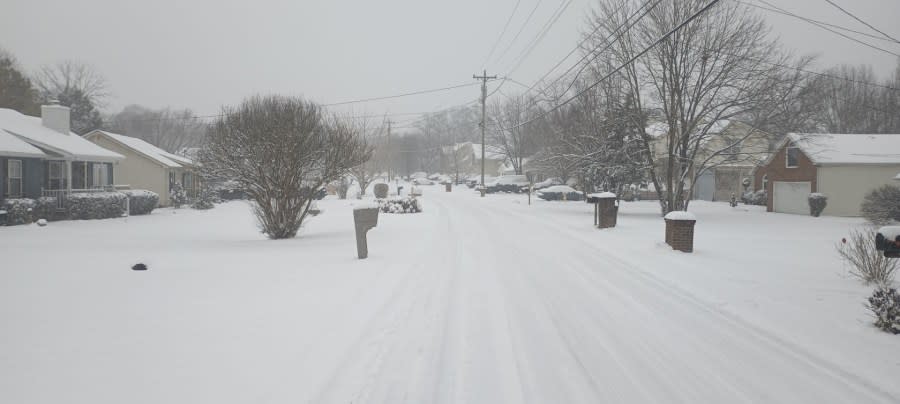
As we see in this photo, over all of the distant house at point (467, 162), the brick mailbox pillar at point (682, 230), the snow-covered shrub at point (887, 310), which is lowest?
the snow-covered shrub at point (887, 310)

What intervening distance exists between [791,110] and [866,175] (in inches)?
449

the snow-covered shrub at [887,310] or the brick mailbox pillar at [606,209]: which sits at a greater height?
the brick mailbox pillar at [606,209]

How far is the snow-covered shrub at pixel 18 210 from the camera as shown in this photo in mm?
19703

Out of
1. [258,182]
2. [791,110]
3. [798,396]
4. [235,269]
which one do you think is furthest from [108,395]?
[791,110]

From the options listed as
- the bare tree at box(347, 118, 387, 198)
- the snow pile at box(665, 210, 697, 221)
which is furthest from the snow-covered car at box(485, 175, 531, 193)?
the snow pile at box(665, 210, 697, 221)

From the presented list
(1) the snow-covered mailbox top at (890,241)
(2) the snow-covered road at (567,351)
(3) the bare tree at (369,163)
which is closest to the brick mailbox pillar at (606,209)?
(2) the snow-covered road at (567,351)

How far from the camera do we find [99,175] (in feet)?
93.7

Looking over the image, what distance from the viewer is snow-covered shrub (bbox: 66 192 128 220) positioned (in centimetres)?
2303

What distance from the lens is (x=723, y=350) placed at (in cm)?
580

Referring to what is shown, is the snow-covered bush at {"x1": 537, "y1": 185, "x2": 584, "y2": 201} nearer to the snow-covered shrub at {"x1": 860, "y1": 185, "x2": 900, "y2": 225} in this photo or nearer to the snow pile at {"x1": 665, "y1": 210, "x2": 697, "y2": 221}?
the snow-covered shrub at {"x1": 860, "y1": 185, "x2": 900, "y2": 225}

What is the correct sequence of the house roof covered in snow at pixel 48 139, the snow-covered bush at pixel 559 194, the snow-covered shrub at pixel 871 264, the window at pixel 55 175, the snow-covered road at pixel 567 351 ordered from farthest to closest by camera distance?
the snow-covered bush at pixel 559 194 → the window at pixel 55 175 → the house roof covered in snow at pixel 48 139 → the snow-covered shrub at pixel 871 264 → the snow-covered road at pixel 567 351

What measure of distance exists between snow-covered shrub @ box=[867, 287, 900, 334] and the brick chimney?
107ft

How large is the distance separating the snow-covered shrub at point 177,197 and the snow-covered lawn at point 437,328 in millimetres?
20443

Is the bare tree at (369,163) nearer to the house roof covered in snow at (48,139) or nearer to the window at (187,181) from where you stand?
the window at (187,181)
